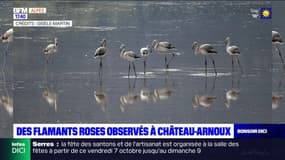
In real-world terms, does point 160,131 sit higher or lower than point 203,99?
lower

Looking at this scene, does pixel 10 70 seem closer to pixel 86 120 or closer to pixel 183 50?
pixel 86 120

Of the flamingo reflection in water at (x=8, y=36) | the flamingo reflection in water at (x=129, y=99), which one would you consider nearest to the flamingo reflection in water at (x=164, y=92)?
the flamingo reflection in water at (x=129, y=99)

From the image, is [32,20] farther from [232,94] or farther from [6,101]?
[232,94]

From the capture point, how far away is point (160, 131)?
6.72m

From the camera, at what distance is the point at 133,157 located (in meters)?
6.74

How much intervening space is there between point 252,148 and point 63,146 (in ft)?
6.07

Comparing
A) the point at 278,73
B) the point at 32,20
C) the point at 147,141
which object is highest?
the point at 32,20

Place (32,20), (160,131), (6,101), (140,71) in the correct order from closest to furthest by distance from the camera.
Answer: (160,131) < (32,20) < (6,101) < (140,71)

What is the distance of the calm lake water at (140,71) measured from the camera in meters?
6.89

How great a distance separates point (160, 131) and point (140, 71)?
0.83m

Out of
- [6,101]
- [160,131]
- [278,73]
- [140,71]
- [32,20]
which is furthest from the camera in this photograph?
[278,73]

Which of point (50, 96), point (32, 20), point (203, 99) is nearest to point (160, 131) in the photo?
point (203, 99)

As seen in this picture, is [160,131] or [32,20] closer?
[160,131]

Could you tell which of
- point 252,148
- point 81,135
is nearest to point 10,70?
point 81,135
